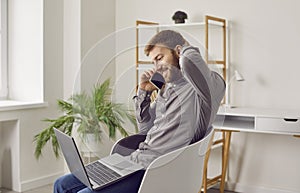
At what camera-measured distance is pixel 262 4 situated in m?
3.61

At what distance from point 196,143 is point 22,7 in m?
2.68

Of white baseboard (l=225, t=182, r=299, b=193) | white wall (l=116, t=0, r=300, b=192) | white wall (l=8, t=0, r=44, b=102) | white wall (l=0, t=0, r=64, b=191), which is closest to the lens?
white wall (l=116, t=0, r=300, b=192)

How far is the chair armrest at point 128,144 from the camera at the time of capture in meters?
2.00

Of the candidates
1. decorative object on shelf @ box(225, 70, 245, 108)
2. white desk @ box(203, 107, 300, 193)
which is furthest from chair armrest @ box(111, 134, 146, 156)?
decorative object on shelf @ box(225, 70, 245, 108)

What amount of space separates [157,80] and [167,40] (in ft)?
0.58

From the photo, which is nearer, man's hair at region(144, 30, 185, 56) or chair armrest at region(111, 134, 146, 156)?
man's hair at region(144, 30, 185, 56)

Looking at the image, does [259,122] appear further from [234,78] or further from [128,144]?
[128,144]

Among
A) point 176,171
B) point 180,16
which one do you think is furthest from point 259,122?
point 176,171

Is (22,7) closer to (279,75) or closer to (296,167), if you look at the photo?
(279,75)

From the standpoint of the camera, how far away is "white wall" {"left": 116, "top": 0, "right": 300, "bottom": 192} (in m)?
3.52

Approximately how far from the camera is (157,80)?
1.93 metres

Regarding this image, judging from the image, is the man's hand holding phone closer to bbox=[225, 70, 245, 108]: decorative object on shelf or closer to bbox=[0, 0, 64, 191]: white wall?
bbox=[225, 70, 245, 108]: decorative object on shelf

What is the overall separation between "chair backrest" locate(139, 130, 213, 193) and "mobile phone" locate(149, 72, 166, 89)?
28 centimetres

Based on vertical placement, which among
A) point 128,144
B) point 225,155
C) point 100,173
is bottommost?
point 225,155
